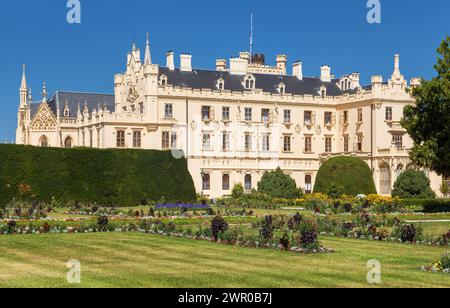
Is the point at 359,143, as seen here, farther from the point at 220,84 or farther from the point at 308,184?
the point at 220,84

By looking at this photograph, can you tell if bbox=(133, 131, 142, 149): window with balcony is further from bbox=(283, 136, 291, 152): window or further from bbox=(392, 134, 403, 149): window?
bbox=(392, 134, 403, 149): window

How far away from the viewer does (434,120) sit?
45.4 metres

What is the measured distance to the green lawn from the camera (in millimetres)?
15953

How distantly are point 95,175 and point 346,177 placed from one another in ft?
67.4

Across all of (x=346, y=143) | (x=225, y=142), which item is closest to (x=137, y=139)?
(x=225, y=142)

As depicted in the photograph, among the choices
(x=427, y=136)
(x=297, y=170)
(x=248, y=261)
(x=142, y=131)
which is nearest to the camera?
(x=248, y=261)

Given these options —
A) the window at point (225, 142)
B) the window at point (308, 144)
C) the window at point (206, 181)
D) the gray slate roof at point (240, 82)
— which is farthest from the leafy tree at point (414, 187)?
the gray slate roof at point (240, 82)

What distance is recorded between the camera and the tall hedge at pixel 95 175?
46.8 meters

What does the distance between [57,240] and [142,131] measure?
4689cm

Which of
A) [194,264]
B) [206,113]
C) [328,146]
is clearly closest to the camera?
[194,264]

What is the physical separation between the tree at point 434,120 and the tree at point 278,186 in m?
13.9
